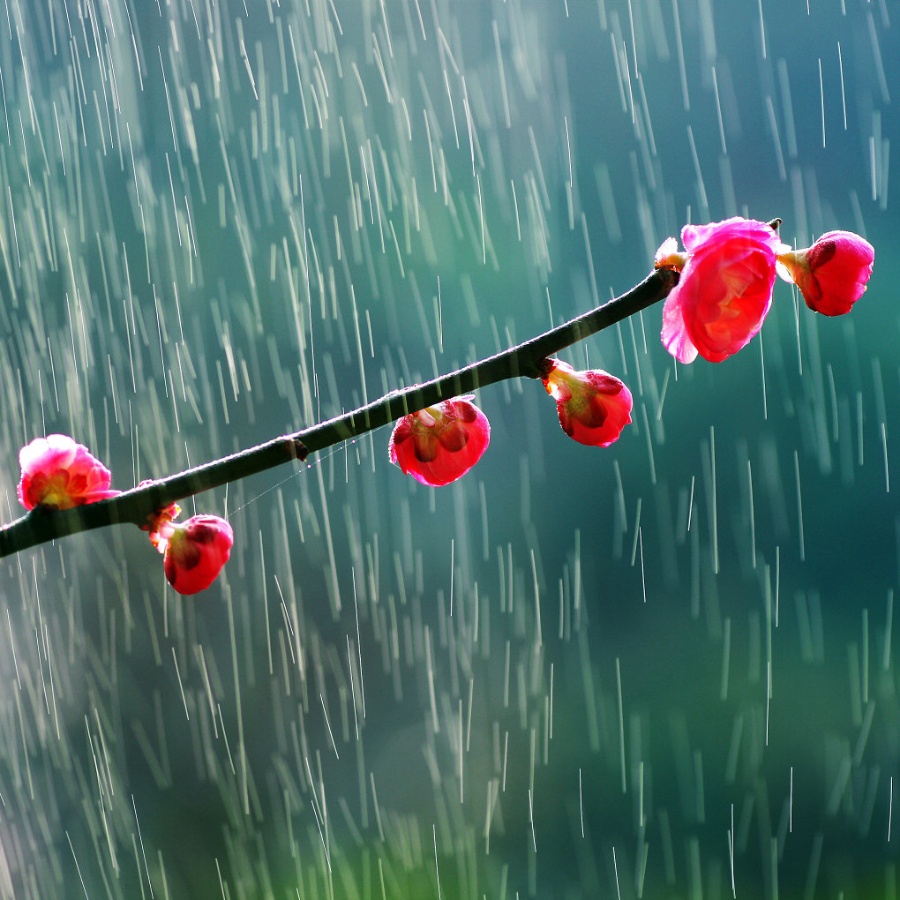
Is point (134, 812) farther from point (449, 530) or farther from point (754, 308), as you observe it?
point (754, 308)

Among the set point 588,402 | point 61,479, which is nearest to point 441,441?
point 588,402

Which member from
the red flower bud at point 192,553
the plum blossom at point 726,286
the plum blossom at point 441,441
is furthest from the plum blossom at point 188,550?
the plum blossom at point 726,286

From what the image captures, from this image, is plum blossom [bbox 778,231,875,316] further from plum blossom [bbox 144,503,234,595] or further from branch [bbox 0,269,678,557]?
plum blossom [bbox 144,503,234,595]

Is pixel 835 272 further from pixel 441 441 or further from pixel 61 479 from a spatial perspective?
pixel 61 479

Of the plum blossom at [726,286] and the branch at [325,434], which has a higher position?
the plum blossom at [726,286]

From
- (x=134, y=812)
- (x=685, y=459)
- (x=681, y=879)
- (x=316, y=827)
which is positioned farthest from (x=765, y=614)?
(x=134, y=812)

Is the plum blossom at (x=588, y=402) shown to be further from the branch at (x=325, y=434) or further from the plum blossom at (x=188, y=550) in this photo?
the plum blossom at (x=188, y=550)
